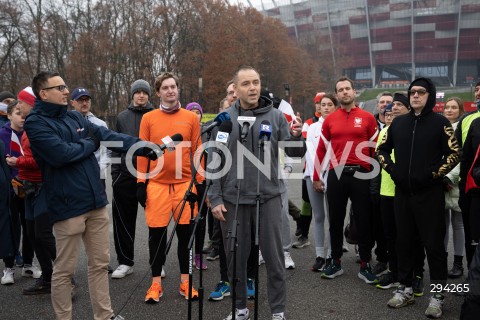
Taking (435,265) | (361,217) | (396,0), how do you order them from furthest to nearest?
(396,0), (361,217), (435,265)

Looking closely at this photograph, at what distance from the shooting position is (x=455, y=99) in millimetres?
6562

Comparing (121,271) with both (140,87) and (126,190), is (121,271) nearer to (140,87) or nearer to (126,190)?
(126,190)

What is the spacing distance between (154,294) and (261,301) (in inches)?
45.8

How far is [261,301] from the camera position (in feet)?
16.8

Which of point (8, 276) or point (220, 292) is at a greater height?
point (8, 276)

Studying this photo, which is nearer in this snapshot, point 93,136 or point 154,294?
point 93,136

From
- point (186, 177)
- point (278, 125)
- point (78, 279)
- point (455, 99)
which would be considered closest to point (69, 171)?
point (186, 177)

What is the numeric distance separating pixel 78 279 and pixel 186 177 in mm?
2057

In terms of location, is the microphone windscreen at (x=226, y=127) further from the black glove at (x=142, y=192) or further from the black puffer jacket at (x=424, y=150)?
the black puffer jacket at (x=424, y=150)

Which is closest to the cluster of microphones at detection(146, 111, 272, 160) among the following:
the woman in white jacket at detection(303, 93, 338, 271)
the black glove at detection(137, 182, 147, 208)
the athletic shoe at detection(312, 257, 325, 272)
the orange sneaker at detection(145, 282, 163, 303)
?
the black glove at detection(137, 182, 147, 208)

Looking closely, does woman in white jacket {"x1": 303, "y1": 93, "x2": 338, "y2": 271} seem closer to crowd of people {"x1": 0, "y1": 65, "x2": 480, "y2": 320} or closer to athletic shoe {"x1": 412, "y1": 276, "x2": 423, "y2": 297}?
crowd of people {"x1": 0, "y1": 65, "x2": 480, "y2": 320}

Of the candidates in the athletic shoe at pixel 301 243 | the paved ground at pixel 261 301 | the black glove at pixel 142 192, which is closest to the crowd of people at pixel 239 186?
the black glove at pixel 142 192

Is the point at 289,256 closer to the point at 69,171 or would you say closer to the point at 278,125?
the point at 278,125
